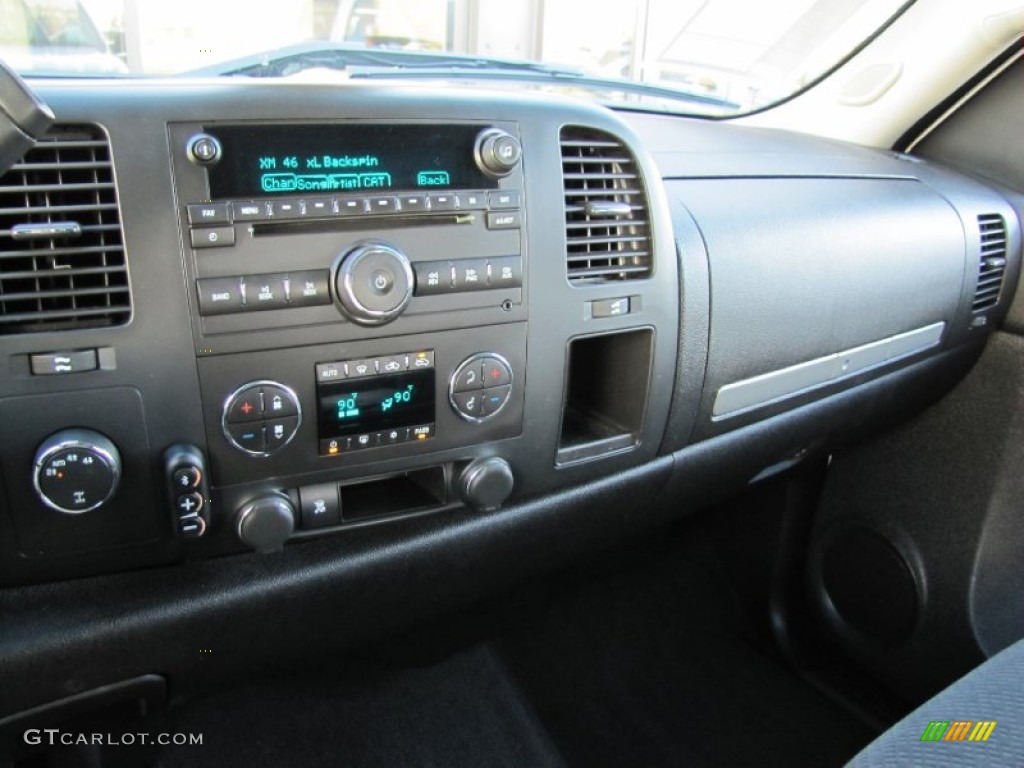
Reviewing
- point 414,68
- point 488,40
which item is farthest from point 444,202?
point 488,40

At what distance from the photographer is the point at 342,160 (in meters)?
0.90

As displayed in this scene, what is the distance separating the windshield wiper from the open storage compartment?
0.49 metres

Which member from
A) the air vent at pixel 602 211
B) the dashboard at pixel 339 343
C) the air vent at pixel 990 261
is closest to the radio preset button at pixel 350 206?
the dashboard at pixel 339 343

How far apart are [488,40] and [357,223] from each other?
121 cm

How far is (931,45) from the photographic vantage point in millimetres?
1964

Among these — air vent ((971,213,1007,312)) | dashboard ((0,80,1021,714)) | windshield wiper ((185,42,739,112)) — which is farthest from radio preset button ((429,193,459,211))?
air vent ((971,213,1007,312))

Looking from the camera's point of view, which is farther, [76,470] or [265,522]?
[265,522]

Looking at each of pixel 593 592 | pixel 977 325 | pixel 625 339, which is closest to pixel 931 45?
pixel 977 325

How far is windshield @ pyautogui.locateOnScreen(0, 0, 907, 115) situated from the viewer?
3.92 feet

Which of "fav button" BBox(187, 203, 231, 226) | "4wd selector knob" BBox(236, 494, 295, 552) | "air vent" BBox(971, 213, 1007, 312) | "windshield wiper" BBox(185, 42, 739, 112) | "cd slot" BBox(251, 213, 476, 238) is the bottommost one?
"4wd selector knob" BBox(236, 494, 295, 552)

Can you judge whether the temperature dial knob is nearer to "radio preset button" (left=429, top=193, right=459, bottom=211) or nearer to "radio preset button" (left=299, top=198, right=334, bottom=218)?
"radio preset button" (left=299, top=198, right=334, bottom=218)

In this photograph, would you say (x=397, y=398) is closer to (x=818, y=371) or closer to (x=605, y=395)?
(x=605, y=395)

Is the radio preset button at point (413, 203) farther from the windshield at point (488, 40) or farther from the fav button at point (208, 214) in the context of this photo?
the windshield at point (488, 40)

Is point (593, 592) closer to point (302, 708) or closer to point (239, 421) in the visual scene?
point (302, 708)
